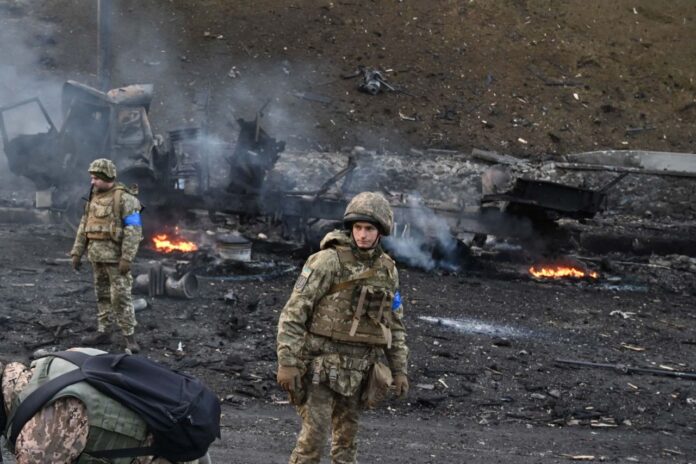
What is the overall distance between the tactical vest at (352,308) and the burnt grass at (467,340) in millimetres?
2417

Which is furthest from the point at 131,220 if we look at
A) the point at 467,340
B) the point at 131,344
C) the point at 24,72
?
the point at 24,72

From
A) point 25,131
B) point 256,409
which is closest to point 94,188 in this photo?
point 256,409

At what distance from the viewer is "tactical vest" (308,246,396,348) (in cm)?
529

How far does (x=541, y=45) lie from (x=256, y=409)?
18.9 m

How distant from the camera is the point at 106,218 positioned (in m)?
8.60

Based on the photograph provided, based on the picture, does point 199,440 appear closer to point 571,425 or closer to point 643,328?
point 571,425

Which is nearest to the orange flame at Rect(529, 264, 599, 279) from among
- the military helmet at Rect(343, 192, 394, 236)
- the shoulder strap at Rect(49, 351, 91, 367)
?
the military helmet at Rect(343, 192, 394, 236)

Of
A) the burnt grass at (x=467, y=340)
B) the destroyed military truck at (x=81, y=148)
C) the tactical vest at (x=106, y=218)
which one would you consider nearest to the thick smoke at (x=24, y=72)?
the destroyed military truck at (x=81, y=148)

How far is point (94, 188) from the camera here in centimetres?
870

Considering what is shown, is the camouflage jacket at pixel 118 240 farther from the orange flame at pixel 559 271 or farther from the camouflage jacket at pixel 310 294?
the orange flame at pixel 559 271

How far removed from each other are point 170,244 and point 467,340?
564 cm

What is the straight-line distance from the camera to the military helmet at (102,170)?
331 inches

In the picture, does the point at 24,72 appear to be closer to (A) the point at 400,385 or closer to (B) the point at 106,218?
(B) the point at 106,218

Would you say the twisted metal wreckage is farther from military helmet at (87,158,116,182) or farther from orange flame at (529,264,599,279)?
military helmet at (87,158,116,182)
